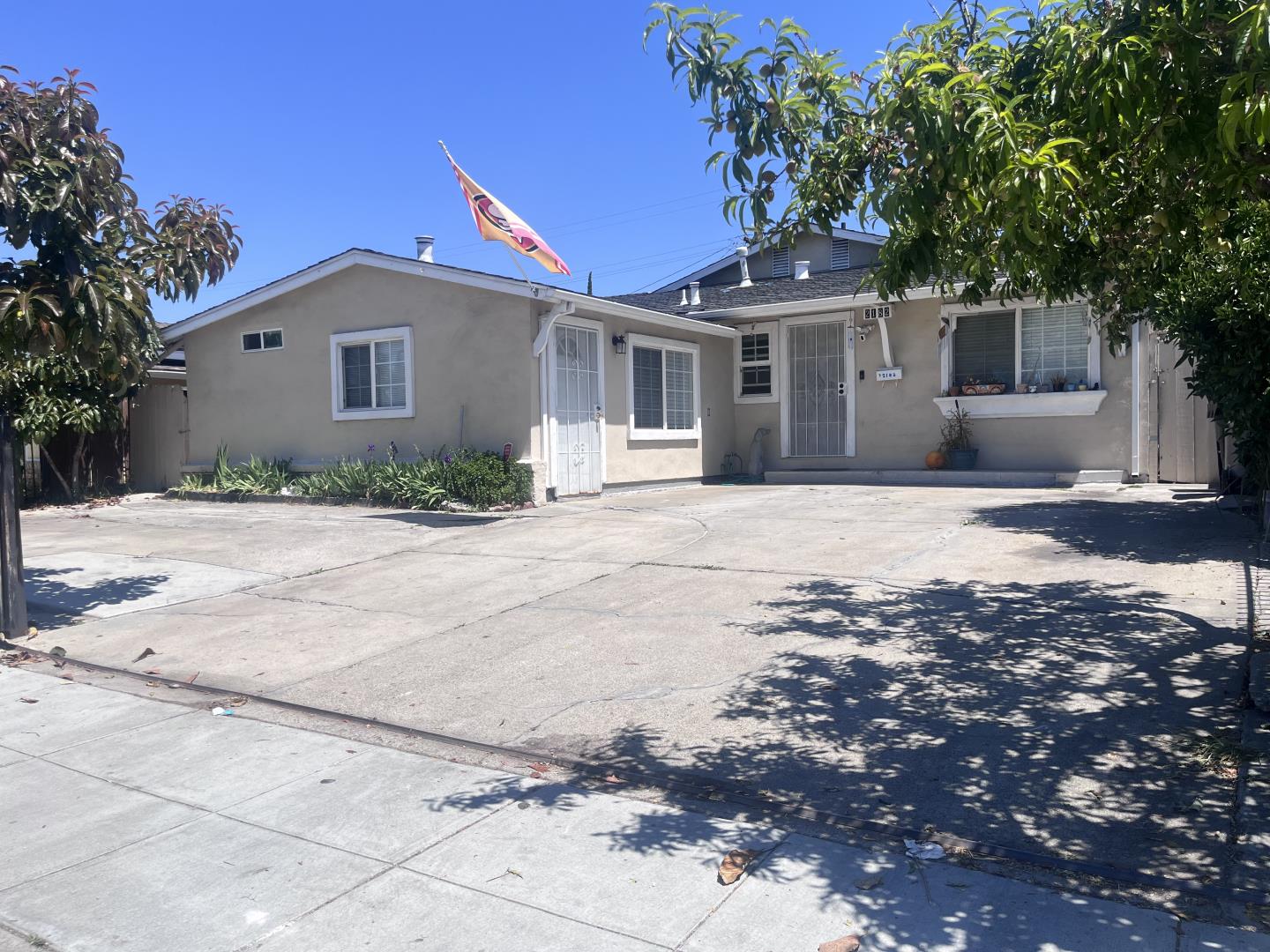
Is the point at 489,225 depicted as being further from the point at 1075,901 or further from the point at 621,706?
the point at 1075,901

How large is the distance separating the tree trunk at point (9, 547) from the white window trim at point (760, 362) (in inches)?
510

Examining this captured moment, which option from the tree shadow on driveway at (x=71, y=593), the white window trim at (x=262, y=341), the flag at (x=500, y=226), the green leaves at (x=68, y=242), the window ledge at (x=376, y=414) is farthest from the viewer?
the white window trim at (x=262, y=341)

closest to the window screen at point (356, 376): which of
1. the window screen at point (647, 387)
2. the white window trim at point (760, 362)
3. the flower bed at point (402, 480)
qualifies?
the flower bed at point (402, 480)

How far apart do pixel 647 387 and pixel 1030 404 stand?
6.18 m

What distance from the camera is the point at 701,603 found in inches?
296

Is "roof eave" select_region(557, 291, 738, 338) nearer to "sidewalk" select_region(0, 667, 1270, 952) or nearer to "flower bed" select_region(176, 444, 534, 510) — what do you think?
"flower bed" select_region(176, 444, 534, 510)

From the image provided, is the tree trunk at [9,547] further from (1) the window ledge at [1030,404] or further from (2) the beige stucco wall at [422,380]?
(1) the window ledge at [1030,404]

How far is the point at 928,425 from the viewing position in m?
16.4

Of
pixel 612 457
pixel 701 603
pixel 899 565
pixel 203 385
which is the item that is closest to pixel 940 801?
pixel 701 603

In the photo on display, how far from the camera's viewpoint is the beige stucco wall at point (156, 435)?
18.3 m

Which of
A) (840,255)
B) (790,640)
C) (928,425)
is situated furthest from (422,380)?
(840,255)

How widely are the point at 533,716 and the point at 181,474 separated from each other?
1471 centimetres

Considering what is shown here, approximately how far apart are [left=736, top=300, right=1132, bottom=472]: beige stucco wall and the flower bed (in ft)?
21.4

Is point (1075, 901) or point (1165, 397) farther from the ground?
point (1165, 397)
